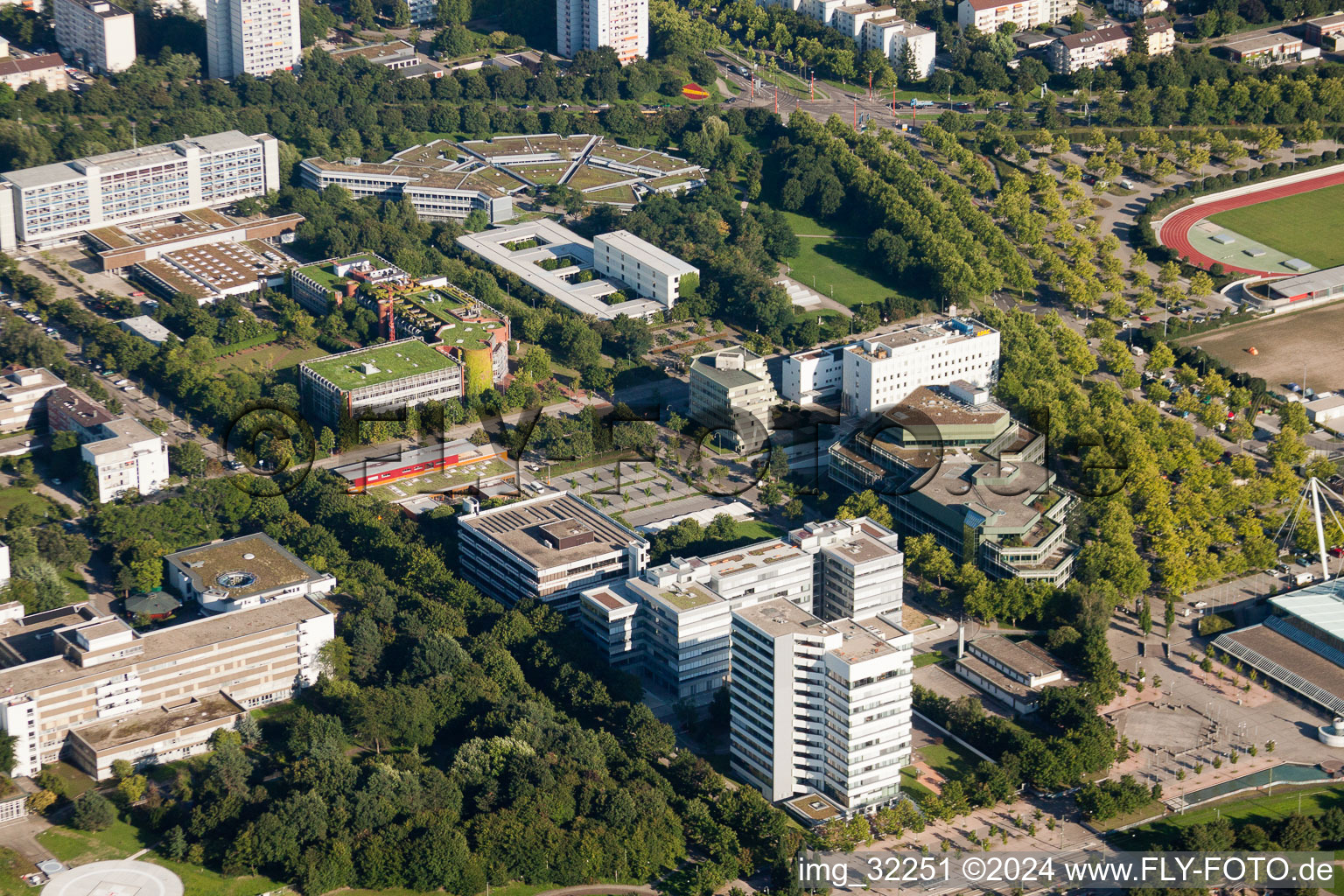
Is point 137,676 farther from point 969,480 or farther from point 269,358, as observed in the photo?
point 969,480

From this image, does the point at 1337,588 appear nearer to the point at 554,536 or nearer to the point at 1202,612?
the point at 1202,612

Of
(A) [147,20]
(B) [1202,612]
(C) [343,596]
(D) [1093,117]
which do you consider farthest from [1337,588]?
(A) [147,20]

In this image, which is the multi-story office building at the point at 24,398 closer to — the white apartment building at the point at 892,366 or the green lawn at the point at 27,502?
the green lawn at the point at 27,502

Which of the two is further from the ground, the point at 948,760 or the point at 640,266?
the point at 640,266

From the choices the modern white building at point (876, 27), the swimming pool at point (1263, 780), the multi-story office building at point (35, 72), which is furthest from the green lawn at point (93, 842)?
the modern white building at point (876, 27)

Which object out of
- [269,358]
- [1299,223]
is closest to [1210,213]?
[1299,223]

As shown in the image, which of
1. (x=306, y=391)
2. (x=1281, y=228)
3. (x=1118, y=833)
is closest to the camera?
(x=1118, y=833)
